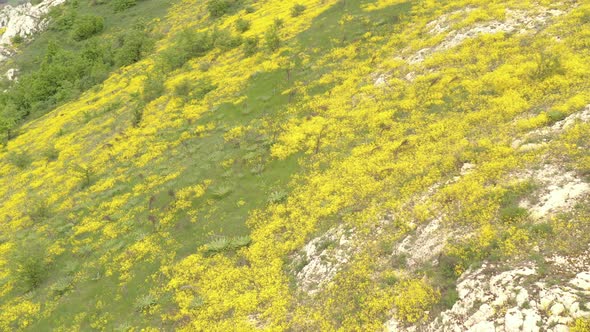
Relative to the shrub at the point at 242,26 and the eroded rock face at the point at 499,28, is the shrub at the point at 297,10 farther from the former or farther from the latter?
the eroded rock face at the point at 499,28

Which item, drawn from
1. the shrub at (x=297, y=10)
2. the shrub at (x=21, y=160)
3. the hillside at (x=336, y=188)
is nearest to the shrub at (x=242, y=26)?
the shrub at (x=297, y=10)

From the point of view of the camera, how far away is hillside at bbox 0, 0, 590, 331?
15.2 meters

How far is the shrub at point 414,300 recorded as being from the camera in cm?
→ 1446

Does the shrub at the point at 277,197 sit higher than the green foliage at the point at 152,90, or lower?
lower

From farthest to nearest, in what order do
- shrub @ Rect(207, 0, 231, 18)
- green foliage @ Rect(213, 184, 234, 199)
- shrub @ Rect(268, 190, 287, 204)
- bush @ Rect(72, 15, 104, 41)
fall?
bush @ Rect(72, 15, 104, 41) → shrub @ Rect(207, 0, 231, 18) → green foliage @ Rect(213, 184, 234, 199) → shrub @ Rect(268, 190, 287, 204)

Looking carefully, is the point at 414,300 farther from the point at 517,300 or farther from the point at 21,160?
the point at 21,160

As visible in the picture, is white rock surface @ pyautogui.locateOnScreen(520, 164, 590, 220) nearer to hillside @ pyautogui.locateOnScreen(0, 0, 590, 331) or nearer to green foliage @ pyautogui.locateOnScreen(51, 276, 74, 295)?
hillside @ pyautogui.locateOnScreen(0, 0, 590, 331)

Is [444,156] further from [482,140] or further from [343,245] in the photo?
[343,245]

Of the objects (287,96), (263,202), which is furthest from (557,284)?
(287,96)

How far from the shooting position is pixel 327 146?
27344 mm

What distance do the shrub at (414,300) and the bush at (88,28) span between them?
89.9 meters

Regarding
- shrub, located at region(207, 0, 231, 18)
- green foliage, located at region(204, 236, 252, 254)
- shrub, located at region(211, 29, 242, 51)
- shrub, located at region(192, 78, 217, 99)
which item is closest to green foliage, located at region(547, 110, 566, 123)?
green foliage, located at region(204, 236, 252, 254)

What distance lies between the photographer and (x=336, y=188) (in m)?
Result: 23.2

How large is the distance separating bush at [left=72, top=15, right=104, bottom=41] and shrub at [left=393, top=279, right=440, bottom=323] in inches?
3539
